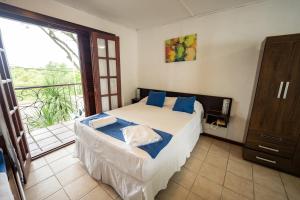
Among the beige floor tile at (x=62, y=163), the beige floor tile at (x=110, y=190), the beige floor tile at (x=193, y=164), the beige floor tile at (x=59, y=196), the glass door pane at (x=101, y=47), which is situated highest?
the glass door pane at (x=101, y=47)

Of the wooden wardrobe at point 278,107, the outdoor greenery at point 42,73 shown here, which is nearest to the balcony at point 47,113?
the outdoor greenery at point 42,73

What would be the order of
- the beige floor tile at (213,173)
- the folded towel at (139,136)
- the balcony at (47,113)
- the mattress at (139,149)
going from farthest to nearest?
the balcony at (47,113) < the beige floor tile at (213,173) < the folded towel at (139,136) < the mattress at (139,149)

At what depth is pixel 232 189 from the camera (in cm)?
155

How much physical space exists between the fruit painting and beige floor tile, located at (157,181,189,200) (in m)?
2.33

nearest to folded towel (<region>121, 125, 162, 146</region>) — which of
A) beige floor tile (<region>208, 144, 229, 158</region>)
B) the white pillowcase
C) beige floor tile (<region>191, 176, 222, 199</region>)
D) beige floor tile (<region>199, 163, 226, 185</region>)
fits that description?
beige floor tile (<region>191, 176, 222, 199</region>)

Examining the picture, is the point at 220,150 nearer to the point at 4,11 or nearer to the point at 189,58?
the point at 189,58

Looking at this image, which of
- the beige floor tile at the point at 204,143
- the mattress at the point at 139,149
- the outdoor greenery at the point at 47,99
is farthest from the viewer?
the outdoor greenery at the point at 47,99

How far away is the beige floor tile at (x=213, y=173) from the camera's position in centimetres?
169

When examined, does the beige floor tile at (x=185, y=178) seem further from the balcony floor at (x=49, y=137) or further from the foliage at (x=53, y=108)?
the foliage at (x=53, y=108)

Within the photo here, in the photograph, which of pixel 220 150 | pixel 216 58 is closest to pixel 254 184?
pixel 220 150

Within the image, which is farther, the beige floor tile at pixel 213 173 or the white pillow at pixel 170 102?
the white pillow at pixel 170 102

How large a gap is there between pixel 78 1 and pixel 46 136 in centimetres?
275

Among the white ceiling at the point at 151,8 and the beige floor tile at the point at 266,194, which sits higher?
the white ceiling at the point at 151,8

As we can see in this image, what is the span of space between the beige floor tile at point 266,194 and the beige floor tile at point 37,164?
2.94m
